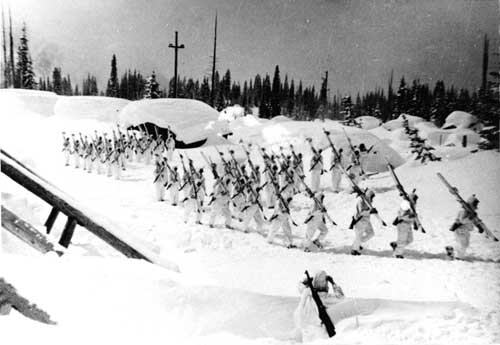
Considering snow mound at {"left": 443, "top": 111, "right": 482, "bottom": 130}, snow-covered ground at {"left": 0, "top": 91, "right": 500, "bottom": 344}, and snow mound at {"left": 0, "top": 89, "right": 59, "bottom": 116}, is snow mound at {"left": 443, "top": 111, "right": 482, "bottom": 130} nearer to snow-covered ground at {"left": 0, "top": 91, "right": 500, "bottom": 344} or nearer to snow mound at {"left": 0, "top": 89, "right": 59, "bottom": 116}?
snow-covered ground at {"left": 0, "top": 91, "right": 500, "bottom": 344}

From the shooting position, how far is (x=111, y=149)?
6.66m

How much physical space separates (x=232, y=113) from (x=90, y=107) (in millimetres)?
2288

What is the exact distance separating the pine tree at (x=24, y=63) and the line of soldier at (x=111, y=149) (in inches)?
38.2

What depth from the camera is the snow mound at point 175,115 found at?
21.3 ft

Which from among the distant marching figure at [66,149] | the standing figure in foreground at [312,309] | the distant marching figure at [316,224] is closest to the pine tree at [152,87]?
the distant marching figure at [66,149]

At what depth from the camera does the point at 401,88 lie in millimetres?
5246

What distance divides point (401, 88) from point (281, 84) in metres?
1.61

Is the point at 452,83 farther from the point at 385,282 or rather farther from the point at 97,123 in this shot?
the point at 97,123

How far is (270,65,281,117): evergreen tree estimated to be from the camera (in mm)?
5492

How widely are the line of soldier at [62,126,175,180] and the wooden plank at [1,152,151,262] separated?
1.75 m

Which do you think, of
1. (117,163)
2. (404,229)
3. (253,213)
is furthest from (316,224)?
(117,163)

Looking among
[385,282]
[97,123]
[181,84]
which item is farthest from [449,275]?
[97,123]

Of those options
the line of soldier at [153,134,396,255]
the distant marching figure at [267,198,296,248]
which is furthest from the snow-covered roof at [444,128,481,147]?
the distant marching figure at [267,198,296,248]

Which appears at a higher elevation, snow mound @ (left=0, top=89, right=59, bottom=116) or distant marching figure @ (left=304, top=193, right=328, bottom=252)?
snow mound @ (left=0, top=89, right=59, bottom=116)
